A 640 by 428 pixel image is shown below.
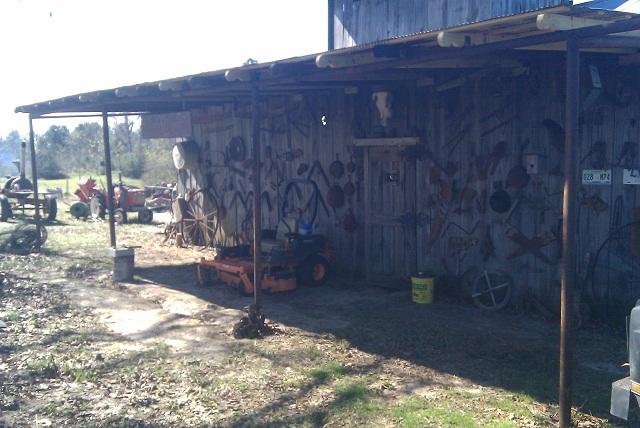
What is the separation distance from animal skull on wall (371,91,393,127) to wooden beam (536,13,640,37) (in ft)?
17.1

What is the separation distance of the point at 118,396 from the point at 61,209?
21.5m

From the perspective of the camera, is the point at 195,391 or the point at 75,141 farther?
the point at 75,141

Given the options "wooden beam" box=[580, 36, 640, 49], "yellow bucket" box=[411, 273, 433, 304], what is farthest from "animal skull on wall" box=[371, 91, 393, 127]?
"wooden beam" box=[580, 36, 640, 49]

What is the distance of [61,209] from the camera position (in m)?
25.8

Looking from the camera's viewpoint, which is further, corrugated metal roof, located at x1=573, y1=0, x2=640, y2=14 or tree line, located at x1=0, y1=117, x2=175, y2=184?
tree line, located at x1=0, y1=117, x2=175, y2=184

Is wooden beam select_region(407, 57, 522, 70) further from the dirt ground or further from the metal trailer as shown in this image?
the metal trailer

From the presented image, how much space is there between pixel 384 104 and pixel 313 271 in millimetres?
2859

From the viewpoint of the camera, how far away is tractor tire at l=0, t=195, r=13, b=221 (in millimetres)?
20531

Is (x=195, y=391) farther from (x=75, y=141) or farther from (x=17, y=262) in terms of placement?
(x=75, y=141)

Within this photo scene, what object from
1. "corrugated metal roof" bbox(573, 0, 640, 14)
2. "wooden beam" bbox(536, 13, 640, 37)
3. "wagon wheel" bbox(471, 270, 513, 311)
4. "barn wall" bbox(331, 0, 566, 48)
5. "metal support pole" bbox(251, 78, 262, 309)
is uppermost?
"barn wall" bbox(331, 0, 566, 48)

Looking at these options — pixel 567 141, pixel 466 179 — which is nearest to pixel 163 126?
pixel 466 179

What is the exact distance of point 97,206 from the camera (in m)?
22.0

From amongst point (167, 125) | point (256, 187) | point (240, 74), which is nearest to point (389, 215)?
point (256, 187)

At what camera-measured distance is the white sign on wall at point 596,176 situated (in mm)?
7957
